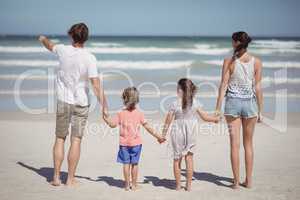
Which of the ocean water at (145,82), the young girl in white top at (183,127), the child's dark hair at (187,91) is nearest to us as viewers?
the child's dark hair at (187,91)

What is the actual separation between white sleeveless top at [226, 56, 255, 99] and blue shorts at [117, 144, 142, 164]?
1269mm

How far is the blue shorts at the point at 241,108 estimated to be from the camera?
5387 millimetres

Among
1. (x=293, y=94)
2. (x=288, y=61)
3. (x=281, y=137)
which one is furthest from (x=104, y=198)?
(x=288, y=61)

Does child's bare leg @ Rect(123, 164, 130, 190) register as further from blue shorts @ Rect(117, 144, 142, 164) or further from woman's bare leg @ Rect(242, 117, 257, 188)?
woman's bare leg @ Rect(242, 117, 257, 188)

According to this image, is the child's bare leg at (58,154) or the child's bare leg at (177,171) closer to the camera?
the child's bare leg at (177,171)

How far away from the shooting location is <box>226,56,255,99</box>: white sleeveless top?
211 inches

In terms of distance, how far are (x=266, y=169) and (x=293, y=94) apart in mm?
7434

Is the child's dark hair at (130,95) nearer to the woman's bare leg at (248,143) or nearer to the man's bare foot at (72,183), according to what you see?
the man's bare foot at (72,183)

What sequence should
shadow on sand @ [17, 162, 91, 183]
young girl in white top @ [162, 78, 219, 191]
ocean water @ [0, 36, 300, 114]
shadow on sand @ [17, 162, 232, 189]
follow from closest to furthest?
young girl in white top @ [162, 78, 219, 191] < shadow on sand @ [17, 162, 232, 189] < shadow on sand @ [17, 162, 91, 183] < ocean water @ [0, 36, 300, 114]

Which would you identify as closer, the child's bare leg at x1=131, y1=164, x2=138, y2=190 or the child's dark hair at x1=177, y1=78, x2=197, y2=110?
the child's dark hair at x1=177, y1=78, x2=197, y2=110

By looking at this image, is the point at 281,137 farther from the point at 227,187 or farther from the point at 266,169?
the point at 227,187

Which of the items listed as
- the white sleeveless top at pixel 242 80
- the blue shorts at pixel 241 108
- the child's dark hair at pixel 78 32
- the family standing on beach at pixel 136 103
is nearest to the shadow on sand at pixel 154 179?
the family standing on beach at pixel 136 103

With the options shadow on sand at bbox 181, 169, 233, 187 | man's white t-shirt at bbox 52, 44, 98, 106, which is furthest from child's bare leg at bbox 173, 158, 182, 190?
man's white t-shirt at bbox 52, 44, 98, 106

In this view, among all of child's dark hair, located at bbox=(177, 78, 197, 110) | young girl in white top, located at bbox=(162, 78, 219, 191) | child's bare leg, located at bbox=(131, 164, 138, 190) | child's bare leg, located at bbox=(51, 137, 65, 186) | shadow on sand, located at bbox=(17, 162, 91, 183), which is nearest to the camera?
child's dark hair, located at bbox=(177, 78, 197, 110)
